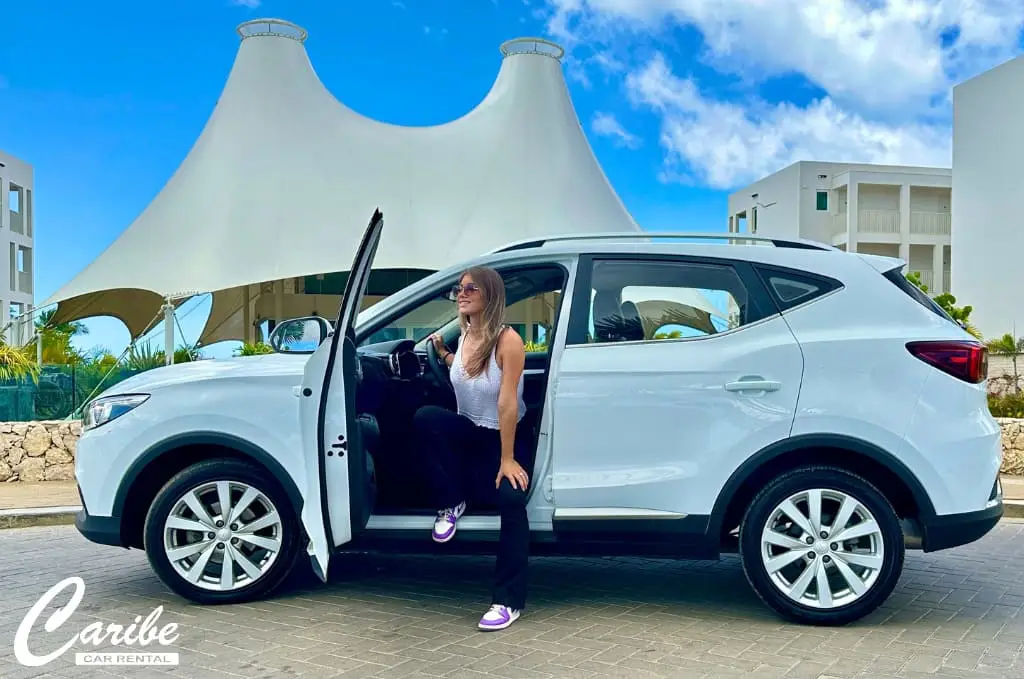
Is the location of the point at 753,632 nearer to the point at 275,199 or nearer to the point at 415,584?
the point at 415,584

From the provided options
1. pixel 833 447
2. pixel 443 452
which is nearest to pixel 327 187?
pixel 443 452

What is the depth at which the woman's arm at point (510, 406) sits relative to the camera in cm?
462

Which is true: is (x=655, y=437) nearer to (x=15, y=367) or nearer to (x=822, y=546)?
(x=822, y=546)

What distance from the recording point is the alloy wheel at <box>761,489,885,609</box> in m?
4.64

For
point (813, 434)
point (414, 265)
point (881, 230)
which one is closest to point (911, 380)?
point (813, 434)

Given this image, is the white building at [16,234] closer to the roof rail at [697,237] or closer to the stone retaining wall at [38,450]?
the stone retaining wall at [38,450]

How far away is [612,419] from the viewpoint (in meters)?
4.69

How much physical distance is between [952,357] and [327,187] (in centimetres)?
2319

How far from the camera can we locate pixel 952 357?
4.66 metres

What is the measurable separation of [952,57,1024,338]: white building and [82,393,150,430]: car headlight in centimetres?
3308

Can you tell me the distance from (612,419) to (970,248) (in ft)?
115

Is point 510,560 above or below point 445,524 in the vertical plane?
below

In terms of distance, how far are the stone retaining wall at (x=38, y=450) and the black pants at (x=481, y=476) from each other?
7.41 metres

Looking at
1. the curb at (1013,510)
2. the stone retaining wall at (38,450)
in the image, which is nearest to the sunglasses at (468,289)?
the curb at (1013,510)
